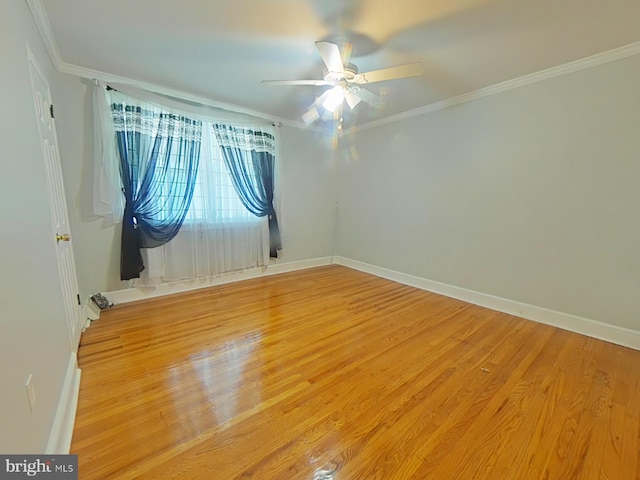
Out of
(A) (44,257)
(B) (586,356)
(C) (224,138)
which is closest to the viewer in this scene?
(A) (44,257)

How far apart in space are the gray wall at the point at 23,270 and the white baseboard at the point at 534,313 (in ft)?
12.0

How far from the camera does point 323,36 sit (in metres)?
2.03

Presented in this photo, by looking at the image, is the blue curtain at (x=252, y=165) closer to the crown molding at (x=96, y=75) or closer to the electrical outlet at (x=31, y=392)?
the crown molding at (x=96, y=75)

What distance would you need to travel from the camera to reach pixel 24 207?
1.18 metres

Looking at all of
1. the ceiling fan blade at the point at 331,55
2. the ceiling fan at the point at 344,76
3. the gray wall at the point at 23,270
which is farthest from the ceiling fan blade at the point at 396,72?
the gray wall at the point at 23,270

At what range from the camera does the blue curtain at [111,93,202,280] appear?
283 centimetres

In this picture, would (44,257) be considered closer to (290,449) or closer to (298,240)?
(290,449)

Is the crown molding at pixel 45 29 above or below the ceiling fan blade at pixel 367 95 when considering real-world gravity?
above

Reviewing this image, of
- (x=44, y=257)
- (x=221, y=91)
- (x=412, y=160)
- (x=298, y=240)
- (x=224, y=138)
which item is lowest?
(x=298, y=240)

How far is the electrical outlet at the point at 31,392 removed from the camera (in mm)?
1012

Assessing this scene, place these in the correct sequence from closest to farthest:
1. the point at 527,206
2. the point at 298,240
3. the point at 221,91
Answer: the point at 527,206
the point at 221,91
the point at 298,240

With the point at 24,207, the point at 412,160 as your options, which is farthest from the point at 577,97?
the point at 24,207

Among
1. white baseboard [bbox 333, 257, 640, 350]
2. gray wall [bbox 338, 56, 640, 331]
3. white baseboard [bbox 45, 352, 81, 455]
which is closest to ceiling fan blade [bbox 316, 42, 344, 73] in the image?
gray wall [bbox 338, 56, 640, 331]

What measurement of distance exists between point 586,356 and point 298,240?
364 cm
